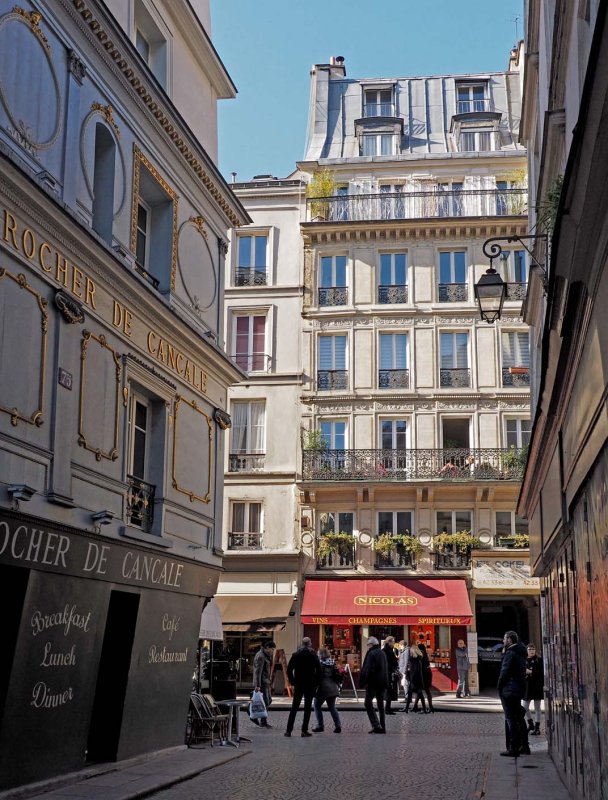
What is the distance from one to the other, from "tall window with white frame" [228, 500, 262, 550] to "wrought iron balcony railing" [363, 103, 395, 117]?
15.7m

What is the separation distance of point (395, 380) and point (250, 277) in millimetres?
6045

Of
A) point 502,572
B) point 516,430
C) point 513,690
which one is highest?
point 516,430

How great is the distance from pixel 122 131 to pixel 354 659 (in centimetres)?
2134

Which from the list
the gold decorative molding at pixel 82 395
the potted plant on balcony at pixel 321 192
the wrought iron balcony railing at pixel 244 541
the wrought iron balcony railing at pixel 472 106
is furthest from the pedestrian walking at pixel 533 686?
the wrought iron balcony railing at pixel 472 106

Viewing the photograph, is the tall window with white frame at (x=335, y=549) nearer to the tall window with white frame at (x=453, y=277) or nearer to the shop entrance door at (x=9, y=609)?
the tall window with white frame at (x=453, y=277)

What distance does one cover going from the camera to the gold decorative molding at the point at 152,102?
493 inches

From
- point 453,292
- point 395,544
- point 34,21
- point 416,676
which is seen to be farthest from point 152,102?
point 453,292

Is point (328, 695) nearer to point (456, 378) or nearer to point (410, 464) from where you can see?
point (410, 464)

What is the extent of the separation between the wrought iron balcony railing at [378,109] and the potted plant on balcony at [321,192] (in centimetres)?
423

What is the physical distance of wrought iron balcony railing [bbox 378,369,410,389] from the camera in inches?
1324

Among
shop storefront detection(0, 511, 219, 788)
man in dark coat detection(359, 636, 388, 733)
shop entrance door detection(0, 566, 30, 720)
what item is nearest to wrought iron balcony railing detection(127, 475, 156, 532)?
shop storefront detection(0, 511, 219, 788)

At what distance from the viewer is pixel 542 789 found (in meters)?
11.1

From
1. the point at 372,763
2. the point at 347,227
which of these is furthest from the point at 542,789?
the point at 347,227

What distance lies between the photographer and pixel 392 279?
34875 mm
